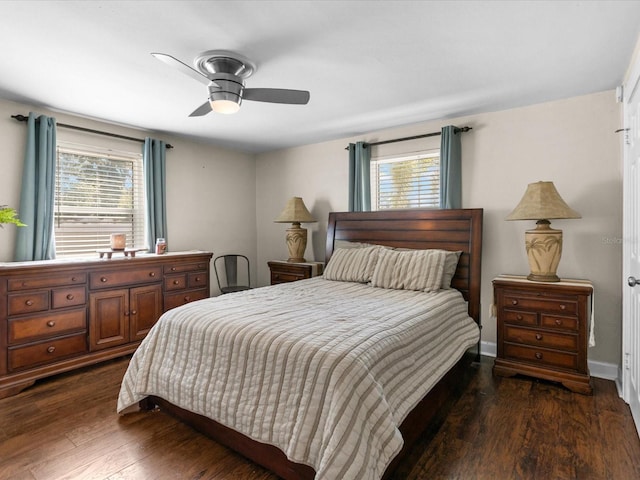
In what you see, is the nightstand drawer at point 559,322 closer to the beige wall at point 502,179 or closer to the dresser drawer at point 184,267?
the beige wall at point 502,179

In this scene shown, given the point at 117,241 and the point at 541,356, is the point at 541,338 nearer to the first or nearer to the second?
the point at 541,356

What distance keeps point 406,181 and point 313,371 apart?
2.93 meters

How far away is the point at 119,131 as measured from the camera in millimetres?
3912

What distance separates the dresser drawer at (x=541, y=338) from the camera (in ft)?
9.01

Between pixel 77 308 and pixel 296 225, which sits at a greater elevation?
pixel 296 225

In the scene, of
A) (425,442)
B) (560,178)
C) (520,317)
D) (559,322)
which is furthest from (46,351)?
(560,178)

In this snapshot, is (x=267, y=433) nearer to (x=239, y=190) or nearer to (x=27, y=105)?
(x=27, y=105)

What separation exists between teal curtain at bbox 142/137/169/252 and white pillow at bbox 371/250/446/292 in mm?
2553

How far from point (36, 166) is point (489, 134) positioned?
168 inches

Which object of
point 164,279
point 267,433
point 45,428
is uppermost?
point 164,279

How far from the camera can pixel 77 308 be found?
10.2 feet

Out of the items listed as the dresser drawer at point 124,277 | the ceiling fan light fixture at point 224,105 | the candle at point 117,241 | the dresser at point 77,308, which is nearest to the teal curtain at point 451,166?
the ceiling fan light fixture at point 224,105

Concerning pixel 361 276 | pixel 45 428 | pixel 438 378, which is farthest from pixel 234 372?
pixel 361 276

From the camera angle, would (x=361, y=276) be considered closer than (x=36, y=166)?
No
